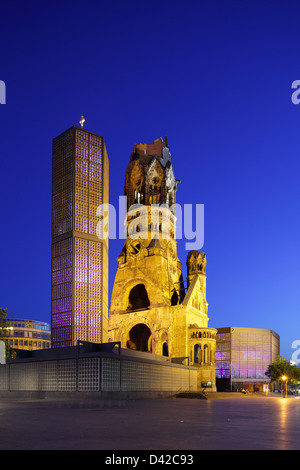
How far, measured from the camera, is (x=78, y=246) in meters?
58.9

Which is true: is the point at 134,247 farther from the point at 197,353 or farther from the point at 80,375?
the point at 80,375

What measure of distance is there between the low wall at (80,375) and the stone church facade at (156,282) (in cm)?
2503

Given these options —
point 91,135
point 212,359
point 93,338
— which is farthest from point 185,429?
point 212,359

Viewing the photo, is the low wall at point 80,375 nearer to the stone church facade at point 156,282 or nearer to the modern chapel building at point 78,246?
the modern chapel building at point 78,246

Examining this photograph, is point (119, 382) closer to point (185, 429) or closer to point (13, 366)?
point (13, 366)

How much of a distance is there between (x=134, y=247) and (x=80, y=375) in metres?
46.2

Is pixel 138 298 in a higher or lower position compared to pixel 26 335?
higher

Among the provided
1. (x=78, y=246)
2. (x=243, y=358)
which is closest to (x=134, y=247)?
(x=78, y=246)

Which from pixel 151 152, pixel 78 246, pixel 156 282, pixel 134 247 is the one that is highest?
pixel 151 152

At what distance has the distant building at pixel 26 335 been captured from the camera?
130875 millimetres

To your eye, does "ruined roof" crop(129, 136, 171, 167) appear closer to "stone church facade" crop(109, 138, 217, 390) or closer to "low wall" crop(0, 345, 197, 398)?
"stone church facade" crop(109, 138, 217, 390)

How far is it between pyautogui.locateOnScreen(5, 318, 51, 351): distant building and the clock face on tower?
63.9 meters

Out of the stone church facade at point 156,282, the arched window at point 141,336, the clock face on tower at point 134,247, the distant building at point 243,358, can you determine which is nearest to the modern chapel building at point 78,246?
the stone church facade at point 156,282

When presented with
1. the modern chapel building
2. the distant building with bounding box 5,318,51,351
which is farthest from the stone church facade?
the distant building with bounding box 5,318,51,351
